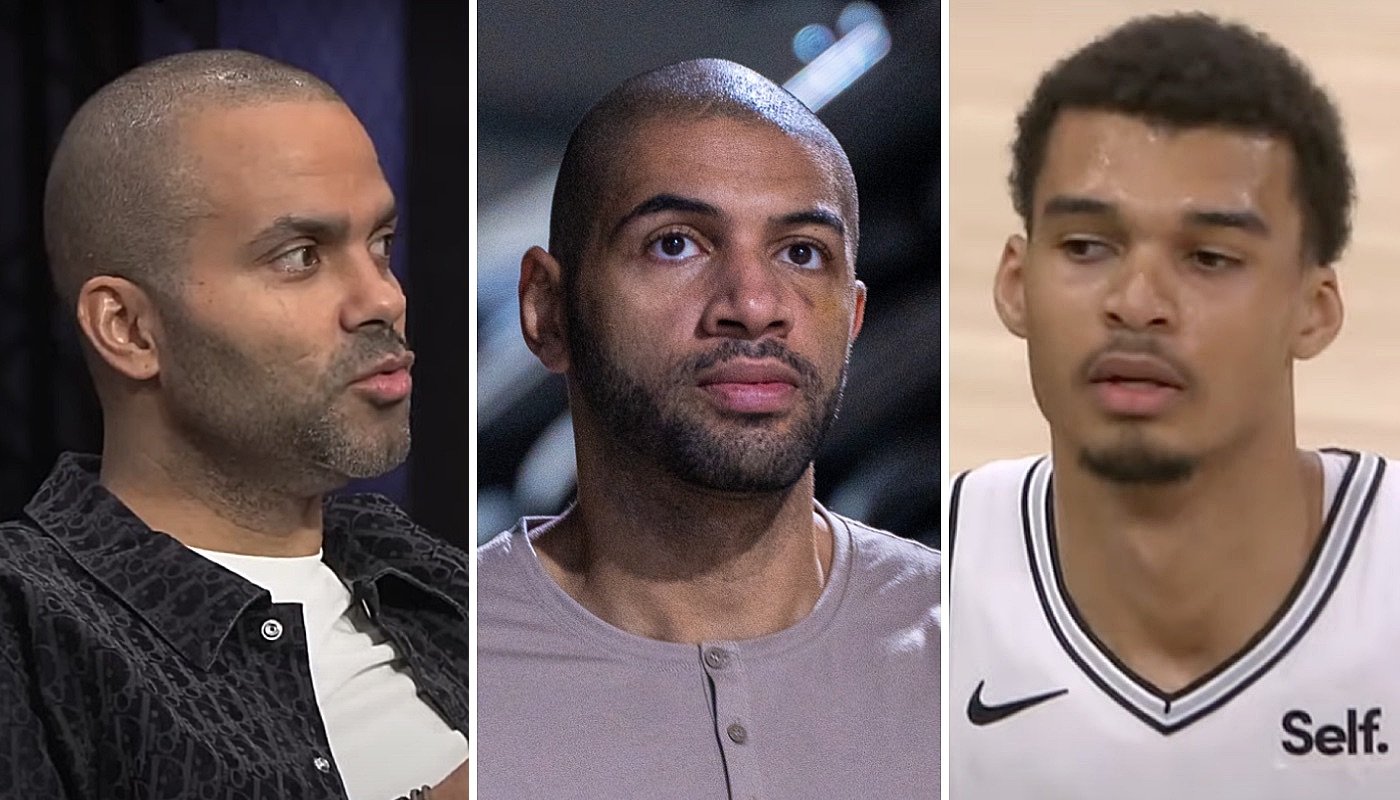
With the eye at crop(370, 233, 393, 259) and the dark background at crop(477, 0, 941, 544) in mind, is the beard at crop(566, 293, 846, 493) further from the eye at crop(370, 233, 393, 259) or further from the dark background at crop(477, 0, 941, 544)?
the eye at crop(370, 233, 393, 259)

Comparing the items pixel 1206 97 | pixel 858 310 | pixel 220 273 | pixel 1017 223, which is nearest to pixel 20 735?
pixel 220 273

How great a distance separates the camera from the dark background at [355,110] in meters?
2.36

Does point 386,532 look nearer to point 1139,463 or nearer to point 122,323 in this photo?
point 122,323

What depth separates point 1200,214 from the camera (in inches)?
99.3

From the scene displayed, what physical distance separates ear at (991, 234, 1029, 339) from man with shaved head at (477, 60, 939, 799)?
216 millimetres

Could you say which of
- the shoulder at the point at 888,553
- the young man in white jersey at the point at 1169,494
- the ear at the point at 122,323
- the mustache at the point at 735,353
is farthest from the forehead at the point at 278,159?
the young man in white jersey at the point at 1169,494

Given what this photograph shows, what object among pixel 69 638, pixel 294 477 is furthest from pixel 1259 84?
pixel 69 638

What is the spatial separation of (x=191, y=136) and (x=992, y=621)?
1278 millimetres

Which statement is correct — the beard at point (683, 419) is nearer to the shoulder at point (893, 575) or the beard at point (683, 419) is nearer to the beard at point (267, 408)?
the shoulder at point (893, 575)

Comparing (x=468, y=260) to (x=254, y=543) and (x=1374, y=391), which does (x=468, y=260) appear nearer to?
(x=254, y=543)

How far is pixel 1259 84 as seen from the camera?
2.59 metres

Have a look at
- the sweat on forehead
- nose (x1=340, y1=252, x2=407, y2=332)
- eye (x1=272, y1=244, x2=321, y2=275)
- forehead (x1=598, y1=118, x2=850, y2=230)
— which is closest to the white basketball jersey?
forehead (x1=598, y1=118, x2=850, y2=230)

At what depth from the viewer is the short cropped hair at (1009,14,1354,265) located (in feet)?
8.39

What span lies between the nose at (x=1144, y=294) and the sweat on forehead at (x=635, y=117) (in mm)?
442
